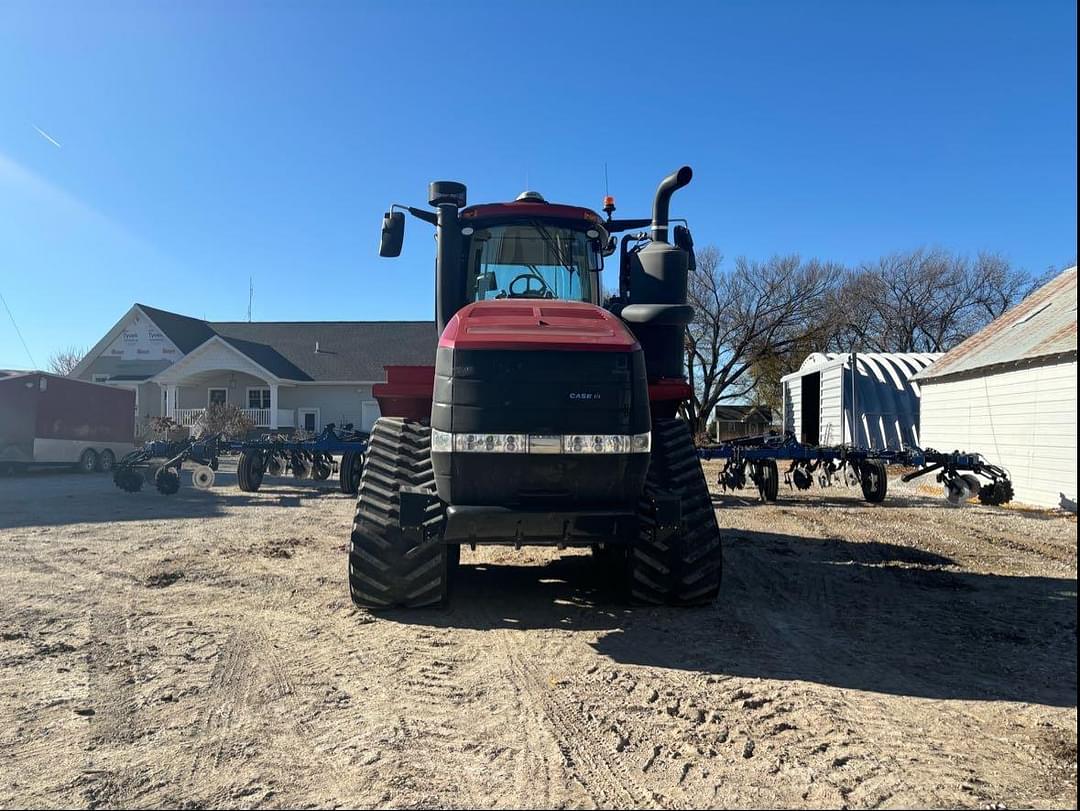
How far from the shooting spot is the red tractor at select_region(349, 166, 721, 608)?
4363 mm

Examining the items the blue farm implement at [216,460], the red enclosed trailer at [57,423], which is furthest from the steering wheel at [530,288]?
the red enclosed trailer at [57,423]

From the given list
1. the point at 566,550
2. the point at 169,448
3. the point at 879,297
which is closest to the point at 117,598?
the point at 566,550

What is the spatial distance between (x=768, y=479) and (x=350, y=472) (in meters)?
8.40

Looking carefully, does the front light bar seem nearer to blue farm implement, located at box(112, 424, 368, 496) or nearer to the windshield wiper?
the windshield wiper

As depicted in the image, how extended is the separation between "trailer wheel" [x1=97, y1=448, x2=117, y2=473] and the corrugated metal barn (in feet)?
69.8

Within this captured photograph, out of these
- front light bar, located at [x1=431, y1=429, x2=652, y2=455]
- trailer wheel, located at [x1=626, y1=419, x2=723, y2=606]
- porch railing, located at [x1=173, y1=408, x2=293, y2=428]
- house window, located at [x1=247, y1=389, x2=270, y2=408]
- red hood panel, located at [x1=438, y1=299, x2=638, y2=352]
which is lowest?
trailer wheel, located at [x1=626, y1=419, x2=723, y2=606]

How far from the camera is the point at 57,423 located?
19266mm

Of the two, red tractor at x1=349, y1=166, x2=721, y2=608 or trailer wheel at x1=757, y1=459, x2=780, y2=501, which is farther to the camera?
trailer wheel at x1=757, y1=459, x2=780, y2=501

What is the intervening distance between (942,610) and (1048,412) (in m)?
8.38

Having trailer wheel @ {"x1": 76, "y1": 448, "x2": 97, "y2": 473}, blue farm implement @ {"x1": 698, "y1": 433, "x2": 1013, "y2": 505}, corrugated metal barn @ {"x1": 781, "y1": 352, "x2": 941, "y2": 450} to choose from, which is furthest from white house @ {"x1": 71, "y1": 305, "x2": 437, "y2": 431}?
blue farm implement @ {"x1": 698, "y1": 433, "x2": 1013, "y2": 505}

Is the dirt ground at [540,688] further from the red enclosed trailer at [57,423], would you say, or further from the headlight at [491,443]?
the red enclosed trailer at [57,423]

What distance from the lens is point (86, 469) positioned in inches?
802

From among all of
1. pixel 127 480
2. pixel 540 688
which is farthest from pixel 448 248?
pixel 127 480

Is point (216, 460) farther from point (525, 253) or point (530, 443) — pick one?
point (530, 443)
